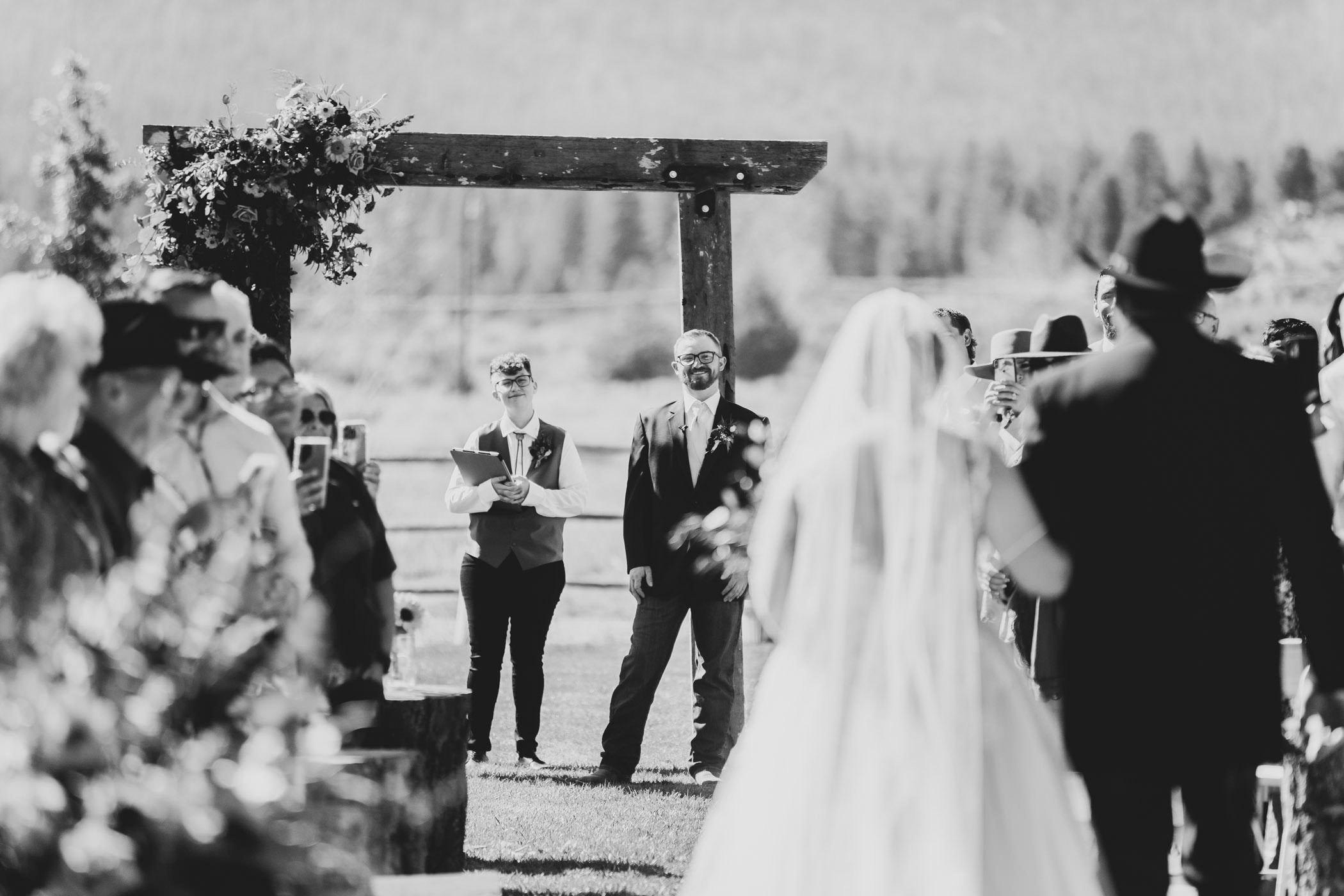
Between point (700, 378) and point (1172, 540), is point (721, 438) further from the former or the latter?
point (1172, 540)

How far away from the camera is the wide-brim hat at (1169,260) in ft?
13.6

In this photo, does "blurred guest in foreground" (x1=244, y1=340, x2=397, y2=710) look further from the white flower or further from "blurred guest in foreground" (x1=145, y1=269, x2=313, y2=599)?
the white flower

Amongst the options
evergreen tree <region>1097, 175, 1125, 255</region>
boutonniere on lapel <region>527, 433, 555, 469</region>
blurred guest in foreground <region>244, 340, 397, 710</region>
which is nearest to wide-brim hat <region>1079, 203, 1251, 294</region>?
blurred guest in foreground <region>244, 340, 397, 710</region>

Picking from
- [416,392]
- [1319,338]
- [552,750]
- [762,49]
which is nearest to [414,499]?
[416,392]

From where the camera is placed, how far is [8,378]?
355cm

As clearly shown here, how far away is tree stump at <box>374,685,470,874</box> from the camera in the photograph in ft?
18.1

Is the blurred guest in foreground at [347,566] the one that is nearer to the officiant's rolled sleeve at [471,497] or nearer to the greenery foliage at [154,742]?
the greenery foliage at [154,742]

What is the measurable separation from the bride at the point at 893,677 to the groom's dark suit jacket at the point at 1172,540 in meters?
0.13

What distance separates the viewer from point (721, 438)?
8242 millimetres

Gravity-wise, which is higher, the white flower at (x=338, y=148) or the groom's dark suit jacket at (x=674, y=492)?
the white flower at (x=338, y=148)

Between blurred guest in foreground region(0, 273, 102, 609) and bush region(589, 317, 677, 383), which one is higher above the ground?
bush region(589, 317, 677, 383)

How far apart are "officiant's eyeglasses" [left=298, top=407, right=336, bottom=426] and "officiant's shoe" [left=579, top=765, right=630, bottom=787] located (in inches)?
126

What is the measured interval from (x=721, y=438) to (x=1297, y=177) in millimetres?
61503

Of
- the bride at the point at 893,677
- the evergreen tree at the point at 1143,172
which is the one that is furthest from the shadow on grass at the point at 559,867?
the evergreen tree at the point at 1143,172
